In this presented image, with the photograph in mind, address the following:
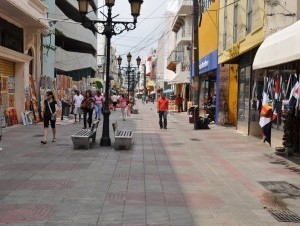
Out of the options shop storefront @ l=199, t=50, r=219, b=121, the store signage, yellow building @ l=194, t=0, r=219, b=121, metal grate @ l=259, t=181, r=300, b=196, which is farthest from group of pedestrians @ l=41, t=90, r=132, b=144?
metal grate @ l=259, t=181, r=300, b=196

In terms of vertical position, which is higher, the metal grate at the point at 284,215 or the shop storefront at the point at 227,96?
the shop storefront at the point at 227,96

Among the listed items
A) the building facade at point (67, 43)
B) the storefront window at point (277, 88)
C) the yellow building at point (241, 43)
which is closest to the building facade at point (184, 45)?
the building facade at point (67, 43)

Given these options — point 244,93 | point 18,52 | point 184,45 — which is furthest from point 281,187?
point 184,45

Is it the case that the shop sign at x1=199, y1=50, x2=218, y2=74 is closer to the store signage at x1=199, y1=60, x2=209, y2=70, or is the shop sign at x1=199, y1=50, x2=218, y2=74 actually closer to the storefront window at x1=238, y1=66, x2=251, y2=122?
the store signage at x1=199, y1=60, x2=209, y2=70

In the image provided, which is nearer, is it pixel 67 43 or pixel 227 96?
pixel 227 96

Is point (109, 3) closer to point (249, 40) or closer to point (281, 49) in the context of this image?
point (281, 49)

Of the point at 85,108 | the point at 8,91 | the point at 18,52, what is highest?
the point at 18,52

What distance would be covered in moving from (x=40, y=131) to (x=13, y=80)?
14.0ft

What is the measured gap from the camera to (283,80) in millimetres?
13344

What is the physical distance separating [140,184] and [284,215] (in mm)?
2688

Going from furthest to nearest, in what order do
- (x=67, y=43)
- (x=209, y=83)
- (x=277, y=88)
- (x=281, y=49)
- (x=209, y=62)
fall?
(x=67, y=43) < (x=209, y=83) < (x=209, y=62) < (x=277, y=88) < (x=281, y=49)

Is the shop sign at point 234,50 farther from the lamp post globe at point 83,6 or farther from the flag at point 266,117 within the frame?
the lamp post globe at point 83,6

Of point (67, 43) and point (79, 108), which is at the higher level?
point (67, 43)

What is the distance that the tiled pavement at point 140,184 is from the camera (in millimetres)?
6438
